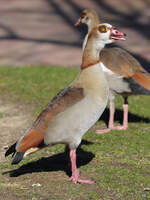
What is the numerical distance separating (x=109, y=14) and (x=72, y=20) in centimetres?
148

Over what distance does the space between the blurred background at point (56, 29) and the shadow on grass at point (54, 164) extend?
5791mm

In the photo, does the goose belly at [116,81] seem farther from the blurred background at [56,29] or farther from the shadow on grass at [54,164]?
the blurred background at [56,29]

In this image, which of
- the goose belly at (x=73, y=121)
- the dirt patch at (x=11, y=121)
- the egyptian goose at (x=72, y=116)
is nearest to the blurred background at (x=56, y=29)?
the dirt patch at (x=11, y=121)

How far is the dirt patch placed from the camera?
693cm

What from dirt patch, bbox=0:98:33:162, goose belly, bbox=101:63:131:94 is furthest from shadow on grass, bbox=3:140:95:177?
goose belly, bbox=101:63:131:94

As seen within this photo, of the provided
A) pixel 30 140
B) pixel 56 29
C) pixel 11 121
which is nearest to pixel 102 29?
pixel 30 140

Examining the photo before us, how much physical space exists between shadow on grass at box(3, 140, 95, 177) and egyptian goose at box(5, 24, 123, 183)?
19.9 inches

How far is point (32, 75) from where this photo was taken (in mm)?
10594

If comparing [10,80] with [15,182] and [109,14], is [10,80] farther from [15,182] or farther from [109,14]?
[109,14]

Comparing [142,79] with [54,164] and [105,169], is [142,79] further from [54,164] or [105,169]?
[54,164]

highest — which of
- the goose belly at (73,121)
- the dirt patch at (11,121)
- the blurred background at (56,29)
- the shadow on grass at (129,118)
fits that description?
the goose belly at (73,121)

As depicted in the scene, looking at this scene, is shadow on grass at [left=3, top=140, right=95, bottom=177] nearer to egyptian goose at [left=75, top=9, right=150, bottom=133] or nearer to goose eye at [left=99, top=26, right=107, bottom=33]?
egyptian goose at [left=75, top=9, right=150, bottom=133]

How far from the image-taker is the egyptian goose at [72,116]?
514cm

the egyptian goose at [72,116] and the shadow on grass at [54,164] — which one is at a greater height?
the egyptian goose at [72,116]
